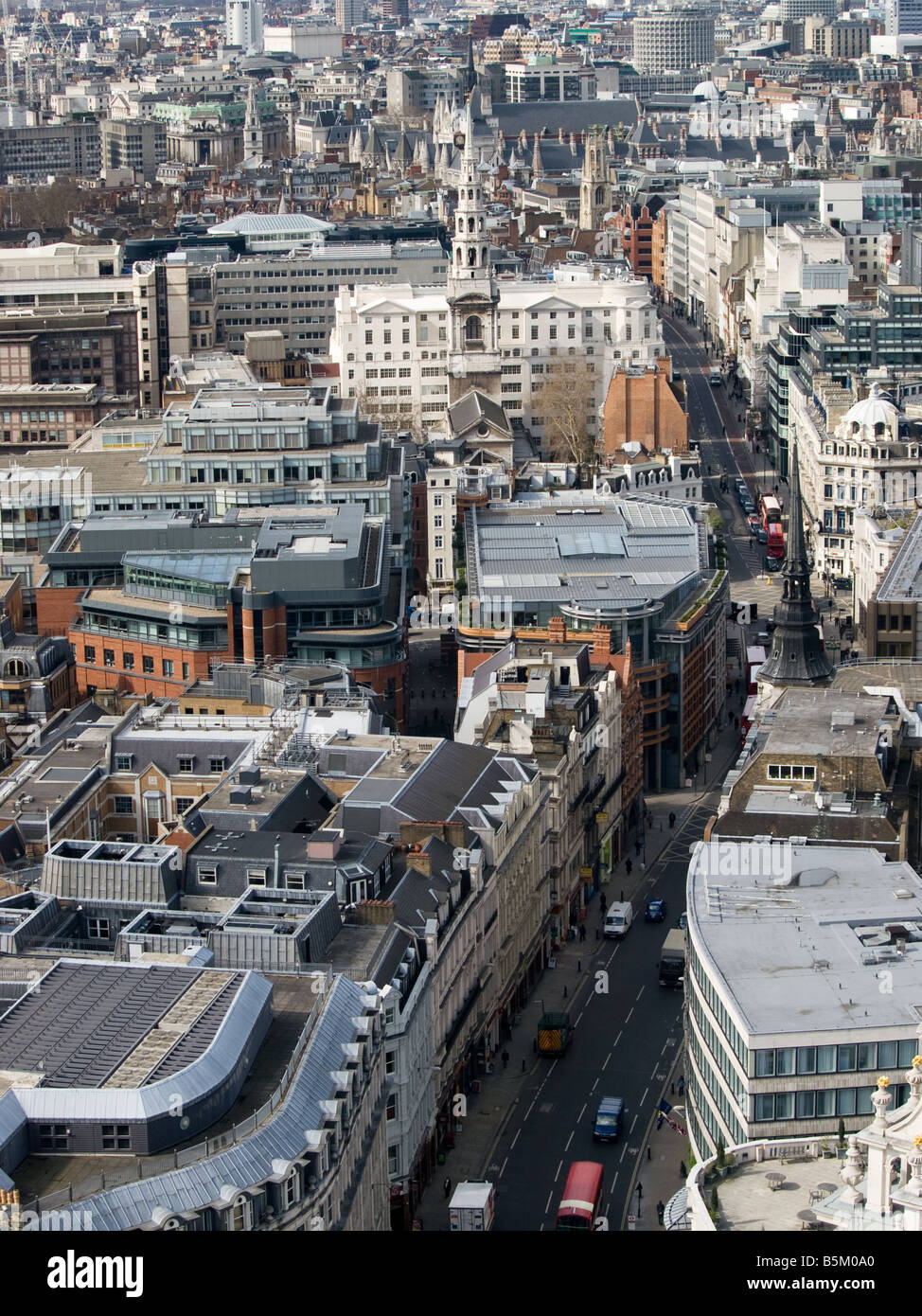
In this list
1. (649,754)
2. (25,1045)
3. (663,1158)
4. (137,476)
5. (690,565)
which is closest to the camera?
(25,1045)

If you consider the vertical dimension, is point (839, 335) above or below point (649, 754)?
above

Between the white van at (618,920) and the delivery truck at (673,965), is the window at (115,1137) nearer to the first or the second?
the delivery truck at (673,965)

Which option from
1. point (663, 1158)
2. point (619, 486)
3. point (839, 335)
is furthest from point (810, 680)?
point (839, 335)

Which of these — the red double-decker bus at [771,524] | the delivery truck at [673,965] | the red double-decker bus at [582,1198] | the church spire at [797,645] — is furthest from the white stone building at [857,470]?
the red double-decker bus at [582,1198]

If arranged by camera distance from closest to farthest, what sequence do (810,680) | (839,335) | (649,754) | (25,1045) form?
(25,1045)
(810,680)
(649,754)
(839,335)

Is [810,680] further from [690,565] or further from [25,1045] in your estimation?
[25,1045]

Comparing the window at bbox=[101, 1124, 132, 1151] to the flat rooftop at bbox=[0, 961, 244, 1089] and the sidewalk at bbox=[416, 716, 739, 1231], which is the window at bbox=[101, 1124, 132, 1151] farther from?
the sidewalk at bbox=[416, 716, 739, 1231]
